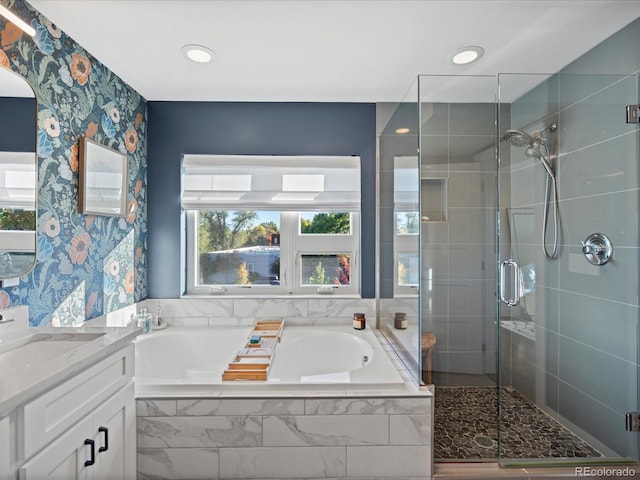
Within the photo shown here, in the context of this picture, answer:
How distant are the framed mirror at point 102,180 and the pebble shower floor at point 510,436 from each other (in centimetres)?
232

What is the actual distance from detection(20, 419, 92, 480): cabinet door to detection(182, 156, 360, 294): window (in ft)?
5.49

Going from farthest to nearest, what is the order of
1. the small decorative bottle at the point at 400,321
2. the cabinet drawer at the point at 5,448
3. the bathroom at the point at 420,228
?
1. the small decorative bottle at the point at 400,321
2. the bathroom at the point at 420,228
3. the cabinet drawer at the point at 5,448

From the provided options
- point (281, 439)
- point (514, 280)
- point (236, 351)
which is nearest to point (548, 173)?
point (514, 280)

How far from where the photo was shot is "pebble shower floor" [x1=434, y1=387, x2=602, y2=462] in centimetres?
175

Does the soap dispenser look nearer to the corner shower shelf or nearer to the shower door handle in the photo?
the corner shower shelf

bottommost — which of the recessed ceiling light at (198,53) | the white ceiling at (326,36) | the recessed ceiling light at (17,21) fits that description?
the recessed ceiling light at (17,21)

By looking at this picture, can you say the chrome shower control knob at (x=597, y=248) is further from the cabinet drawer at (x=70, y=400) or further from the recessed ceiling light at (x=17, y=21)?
the recessed ceiling light at (x=17, y=21)

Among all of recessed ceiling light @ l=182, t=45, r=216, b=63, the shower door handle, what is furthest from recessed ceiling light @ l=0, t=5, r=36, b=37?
the shower door handle

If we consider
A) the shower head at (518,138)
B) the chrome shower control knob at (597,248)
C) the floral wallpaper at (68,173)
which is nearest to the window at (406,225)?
the shower head at (518,138)

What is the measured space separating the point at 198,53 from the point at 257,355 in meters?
1.70

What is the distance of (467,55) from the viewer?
1969 millimetres

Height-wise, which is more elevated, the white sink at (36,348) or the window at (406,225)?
the window at (406,225)

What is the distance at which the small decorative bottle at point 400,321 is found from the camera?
211 cm

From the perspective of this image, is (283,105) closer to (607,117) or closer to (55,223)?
(55,223)
